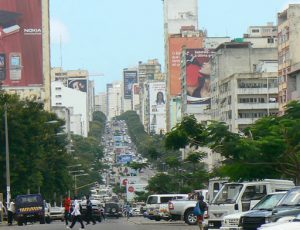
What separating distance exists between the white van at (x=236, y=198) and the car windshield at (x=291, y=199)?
7549 millimetres

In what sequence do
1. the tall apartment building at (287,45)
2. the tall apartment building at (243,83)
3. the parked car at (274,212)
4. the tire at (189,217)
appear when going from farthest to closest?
the tall apartment building at (243,83)
the tall apartment building at (287,45)
the tire at (189,217)
the parked car at (274,212)

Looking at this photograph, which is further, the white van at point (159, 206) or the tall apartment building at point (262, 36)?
the tall apartment building at point (262, 36)

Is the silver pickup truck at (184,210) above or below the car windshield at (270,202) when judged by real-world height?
below

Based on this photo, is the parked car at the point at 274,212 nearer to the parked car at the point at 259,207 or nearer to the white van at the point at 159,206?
the parked car at the point at 259,207

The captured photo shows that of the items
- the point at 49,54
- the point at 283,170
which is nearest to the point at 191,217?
the point at 283,170

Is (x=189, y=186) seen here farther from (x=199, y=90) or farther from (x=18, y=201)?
(x=199, y=90)

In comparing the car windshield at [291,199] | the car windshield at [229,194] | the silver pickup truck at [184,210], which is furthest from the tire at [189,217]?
the car windshield at [291,199]

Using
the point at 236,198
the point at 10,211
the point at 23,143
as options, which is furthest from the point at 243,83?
the point at 236,198

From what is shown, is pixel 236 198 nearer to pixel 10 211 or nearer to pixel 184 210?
pixel 184 210

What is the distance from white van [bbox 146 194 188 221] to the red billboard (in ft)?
286

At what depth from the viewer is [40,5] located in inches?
6122

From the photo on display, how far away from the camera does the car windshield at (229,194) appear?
36.0 metres

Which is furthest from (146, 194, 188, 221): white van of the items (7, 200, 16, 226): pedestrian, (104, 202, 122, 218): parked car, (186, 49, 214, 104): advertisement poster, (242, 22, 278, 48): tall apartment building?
(186, 49, 214, 104): advertisement poster

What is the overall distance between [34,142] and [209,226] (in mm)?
38743
